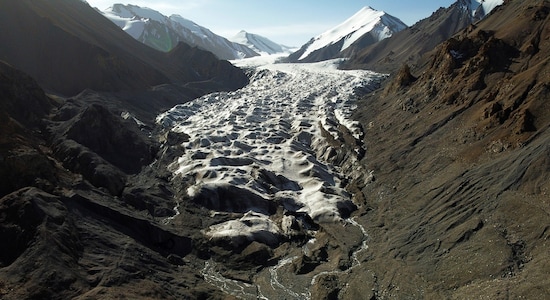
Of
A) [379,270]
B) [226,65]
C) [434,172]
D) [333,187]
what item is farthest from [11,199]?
[226,65]

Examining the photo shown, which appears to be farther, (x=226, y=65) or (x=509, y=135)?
(x=226, y=65)

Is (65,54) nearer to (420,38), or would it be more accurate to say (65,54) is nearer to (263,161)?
(263,161)

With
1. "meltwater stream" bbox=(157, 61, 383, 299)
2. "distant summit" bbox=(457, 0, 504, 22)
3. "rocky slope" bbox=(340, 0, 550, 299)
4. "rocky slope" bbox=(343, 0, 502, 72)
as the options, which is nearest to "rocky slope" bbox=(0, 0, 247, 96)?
"meltwater stream" bbox=(157, 61, 383, 299)

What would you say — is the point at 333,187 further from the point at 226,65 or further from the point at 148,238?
the point at 226,65

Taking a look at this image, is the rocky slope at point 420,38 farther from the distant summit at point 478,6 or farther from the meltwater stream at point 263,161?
the meltwater stream at point 263,161

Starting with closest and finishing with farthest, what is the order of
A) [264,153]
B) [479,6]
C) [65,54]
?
[264,153]
[65,54]
[479,6]

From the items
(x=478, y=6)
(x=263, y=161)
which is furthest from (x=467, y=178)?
(x=478, y=6)
